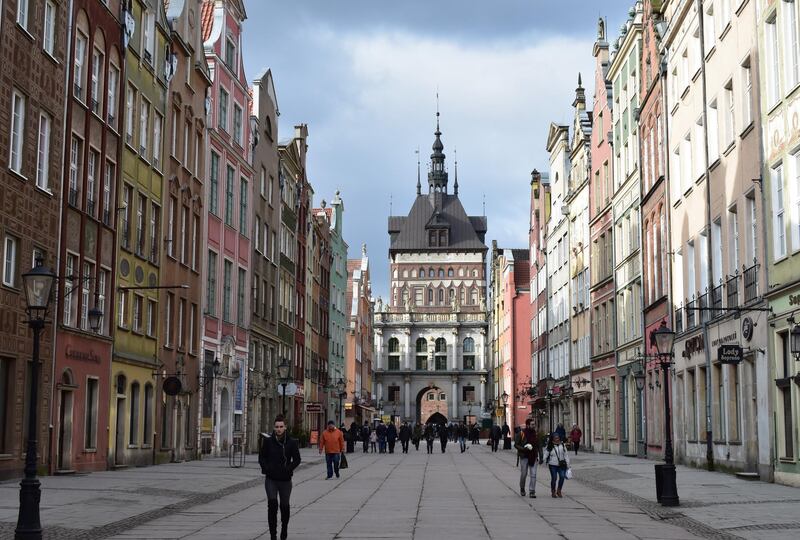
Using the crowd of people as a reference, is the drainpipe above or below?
above

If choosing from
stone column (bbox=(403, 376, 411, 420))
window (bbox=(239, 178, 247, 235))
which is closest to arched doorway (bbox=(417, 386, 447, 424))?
stone column (bbox=(403, 376, 411, 420))

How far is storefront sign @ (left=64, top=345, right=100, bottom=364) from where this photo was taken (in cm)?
2938

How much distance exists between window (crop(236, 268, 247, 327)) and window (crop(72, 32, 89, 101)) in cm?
2052

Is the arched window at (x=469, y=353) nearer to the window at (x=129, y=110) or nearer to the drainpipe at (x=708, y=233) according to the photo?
the drainpipe at (x=708, y=233)

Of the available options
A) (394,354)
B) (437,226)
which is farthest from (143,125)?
(437,226)

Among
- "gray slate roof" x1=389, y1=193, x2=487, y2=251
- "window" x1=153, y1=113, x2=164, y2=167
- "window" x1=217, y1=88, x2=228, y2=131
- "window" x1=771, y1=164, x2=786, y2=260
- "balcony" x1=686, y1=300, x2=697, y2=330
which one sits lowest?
"balcony" x1=686, y1=300, x2=697, y2=330

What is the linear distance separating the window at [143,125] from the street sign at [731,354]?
61.2ft

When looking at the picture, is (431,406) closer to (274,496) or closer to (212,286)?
(212,286)

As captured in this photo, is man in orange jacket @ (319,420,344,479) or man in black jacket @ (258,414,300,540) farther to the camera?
man in orange jacket @ (319,420,344,479)

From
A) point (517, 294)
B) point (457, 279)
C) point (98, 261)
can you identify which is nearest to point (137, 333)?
point (98, 261)

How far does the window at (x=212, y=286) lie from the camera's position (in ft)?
149

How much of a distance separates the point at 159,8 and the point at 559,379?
37.8m

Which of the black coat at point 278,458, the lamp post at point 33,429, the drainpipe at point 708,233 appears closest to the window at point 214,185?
the drainpipe at point 708,233

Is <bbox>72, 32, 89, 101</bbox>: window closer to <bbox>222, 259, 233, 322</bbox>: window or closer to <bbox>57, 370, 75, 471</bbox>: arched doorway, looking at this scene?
<bbox>57, 370, 75, 471</bbox>: arched doorway
